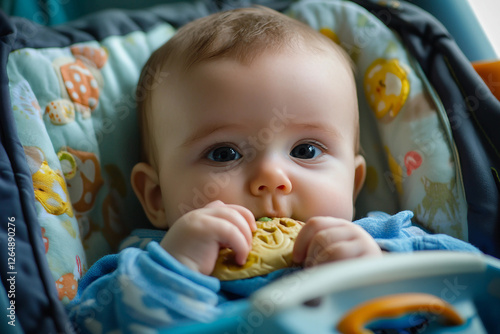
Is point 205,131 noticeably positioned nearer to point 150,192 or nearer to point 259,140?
point 259,140

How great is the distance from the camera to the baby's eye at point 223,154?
0.97 metres

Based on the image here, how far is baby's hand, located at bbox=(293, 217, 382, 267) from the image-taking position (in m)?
0.74

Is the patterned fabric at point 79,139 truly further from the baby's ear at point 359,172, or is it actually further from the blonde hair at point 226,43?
the baby's ear at point 359,172

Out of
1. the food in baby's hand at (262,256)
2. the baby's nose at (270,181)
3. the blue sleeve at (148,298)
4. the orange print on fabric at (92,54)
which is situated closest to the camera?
the blue sleeve at (148,298)

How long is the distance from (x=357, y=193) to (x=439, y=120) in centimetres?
24

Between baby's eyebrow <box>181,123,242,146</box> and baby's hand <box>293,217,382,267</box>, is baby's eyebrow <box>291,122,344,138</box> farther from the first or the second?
baby's hand <box>293,217,382,267</box>

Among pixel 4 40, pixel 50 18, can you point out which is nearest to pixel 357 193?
pixel 4 40

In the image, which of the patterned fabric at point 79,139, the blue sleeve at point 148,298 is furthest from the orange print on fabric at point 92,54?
the blue sleeve at point 148,298

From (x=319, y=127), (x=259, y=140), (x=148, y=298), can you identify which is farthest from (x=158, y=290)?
(x=319, y=127)

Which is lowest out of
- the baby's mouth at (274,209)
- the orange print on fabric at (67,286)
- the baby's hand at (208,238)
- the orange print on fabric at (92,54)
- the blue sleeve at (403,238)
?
the orange print on fabric at (67,286)

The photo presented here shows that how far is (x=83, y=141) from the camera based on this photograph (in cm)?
113

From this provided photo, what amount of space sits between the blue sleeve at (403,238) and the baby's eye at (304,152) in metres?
0.16

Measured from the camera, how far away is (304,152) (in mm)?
998

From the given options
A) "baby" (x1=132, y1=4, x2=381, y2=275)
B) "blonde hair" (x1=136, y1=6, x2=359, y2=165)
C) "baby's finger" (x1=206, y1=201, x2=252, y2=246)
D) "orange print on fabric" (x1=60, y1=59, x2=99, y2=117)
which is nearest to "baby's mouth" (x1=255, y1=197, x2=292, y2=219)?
"baby" (x1=132, y1=4, x2=381, y2=275)
